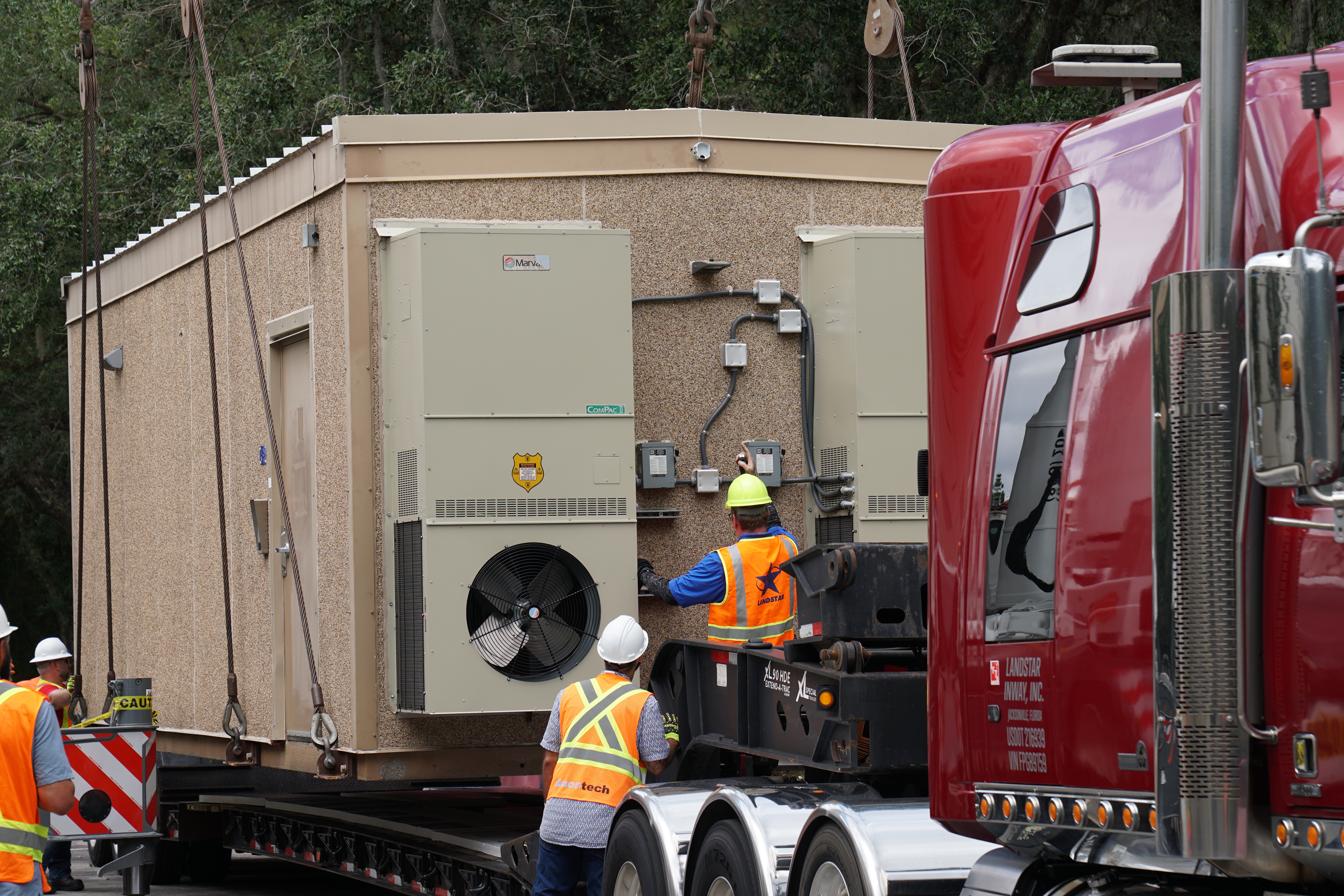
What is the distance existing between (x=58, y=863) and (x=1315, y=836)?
1193 centimetres

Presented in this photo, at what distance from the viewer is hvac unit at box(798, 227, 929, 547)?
9.31 meters

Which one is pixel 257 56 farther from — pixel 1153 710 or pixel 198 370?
pixel 1153 710

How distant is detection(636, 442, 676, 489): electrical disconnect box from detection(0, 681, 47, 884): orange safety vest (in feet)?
12.2

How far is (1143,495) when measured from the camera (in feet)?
14.5

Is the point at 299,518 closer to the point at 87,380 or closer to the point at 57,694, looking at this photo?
the point at 57,694

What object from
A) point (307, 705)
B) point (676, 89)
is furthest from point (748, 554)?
point (676, 89)

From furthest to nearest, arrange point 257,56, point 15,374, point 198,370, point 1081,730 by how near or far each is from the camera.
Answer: point 15,374 → point 257,56 → point 198,370 → point 1081,730

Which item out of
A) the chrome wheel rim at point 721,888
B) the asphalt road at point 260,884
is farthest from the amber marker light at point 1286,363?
the asphalt road at point 260,884

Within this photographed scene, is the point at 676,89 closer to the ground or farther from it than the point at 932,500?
farther from it

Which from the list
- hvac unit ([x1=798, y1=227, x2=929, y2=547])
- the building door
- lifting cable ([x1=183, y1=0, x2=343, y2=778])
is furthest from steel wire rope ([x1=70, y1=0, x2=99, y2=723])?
hvac unit ([x1=798, y1=227, x2=929, y2=547])

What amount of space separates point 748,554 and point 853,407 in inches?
49.2

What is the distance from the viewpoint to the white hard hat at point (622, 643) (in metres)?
8.04

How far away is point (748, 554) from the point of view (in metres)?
8.50

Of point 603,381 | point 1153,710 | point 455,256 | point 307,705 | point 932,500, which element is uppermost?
point 455,256
